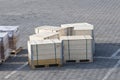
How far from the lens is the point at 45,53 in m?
16.0

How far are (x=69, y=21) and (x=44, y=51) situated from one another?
9.22 metres

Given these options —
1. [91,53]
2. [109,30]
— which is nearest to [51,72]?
[91,53]

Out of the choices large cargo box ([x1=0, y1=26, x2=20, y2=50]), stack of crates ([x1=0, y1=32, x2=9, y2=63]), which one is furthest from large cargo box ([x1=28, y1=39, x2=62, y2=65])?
large cargo box ([x1=0, y1=26, x2=20, y2=50])

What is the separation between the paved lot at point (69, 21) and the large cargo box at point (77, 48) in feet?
1.14

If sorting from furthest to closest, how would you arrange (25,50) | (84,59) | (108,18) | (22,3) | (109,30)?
(22,3) < (108,18) < (109,30) < (25,50) < (84,59)

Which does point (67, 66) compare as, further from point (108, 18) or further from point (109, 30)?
point (108, 18)

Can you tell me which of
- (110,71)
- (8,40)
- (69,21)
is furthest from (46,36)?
(69,21)

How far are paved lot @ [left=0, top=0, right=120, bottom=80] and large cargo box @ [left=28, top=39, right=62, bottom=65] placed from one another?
378mm

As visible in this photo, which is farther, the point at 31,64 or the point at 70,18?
the point at 70,18

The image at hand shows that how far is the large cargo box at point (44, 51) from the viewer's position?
52.5ft

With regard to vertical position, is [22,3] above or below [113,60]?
above

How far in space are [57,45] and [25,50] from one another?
9.50 feet

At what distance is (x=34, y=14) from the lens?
27.3 metres

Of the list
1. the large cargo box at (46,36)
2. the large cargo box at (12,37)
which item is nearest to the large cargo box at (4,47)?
the large cargo box at (12,37)
